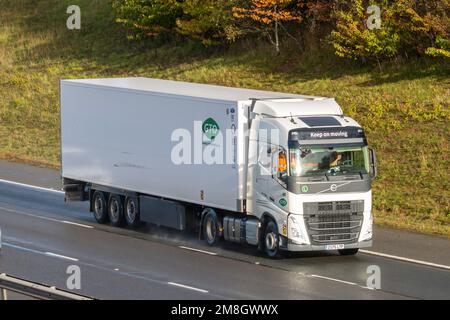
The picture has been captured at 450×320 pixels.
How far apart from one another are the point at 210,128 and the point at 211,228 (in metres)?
2.40

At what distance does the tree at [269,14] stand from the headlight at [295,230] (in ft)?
76.2

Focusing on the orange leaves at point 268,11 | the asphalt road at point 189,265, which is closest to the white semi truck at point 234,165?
the asphalt road at point 189,265

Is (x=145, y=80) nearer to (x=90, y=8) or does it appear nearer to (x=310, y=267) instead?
(x=310, y=267)

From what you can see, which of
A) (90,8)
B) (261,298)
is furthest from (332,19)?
(261,298)

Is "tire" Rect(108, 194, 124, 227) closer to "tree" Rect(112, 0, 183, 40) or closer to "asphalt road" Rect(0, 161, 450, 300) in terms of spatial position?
"asphalt road" Rect(0, 161, 450, 300)

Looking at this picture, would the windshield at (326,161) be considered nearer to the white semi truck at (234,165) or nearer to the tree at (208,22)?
the white semi truck at (234,165)

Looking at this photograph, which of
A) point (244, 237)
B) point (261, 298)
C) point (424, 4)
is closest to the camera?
point (261, 298)

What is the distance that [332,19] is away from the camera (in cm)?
4597

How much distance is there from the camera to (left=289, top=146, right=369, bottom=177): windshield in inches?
913

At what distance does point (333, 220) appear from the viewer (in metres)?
23.2

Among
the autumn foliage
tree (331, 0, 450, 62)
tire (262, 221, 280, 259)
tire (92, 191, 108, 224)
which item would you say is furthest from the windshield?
tree (331, 0, 450, 62)

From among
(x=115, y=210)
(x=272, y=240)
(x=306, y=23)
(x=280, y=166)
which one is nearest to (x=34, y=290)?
(x=280, y=166)
